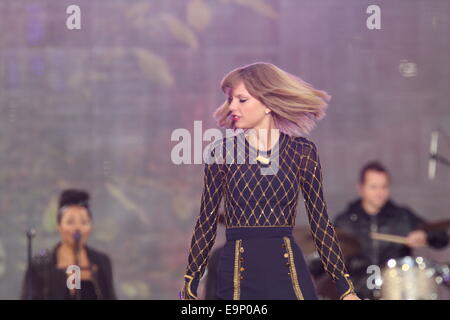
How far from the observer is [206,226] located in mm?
4090

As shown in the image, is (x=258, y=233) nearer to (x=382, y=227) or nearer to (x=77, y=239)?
(x=382, y=227)

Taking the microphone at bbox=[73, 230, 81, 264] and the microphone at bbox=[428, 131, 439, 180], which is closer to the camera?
the microphone at bbox=[73, 230, 81, 264]

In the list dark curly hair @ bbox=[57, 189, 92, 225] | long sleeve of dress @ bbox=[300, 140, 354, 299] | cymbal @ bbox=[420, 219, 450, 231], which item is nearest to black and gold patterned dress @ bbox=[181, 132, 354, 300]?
long sleeve of dress @ bbox=[300, 140, 354, 299]

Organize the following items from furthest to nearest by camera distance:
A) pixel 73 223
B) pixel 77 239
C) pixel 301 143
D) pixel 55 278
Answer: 1. pixel 77 239
2. pixel 73 223
3. pixel 55 278
4. pixel 301 143

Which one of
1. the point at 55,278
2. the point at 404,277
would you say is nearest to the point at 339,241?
the point at 404,277

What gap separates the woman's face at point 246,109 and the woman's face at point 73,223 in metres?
4.66

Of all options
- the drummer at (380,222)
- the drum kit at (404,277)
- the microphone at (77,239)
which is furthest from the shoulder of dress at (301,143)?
the microphone at (77,239)

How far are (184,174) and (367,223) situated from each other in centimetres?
202

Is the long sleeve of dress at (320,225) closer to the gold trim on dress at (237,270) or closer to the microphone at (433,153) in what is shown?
the gold trim on dress at (237,270)

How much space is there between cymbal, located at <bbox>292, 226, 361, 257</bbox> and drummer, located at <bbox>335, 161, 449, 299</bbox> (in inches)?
5.1

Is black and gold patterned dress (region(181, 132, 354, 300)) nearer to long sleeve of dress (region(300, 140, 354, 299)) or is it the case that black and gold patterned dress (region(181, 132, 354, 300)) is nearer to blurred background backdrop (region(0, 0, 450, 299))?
long sleeve of dress (region(300, 140, 354, 299))

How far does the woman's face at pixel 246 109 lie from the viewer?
4.17m

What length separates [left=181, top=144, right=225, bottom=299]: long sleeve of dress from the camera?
4051 mm

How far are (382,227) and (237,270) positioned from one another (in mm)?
4765
